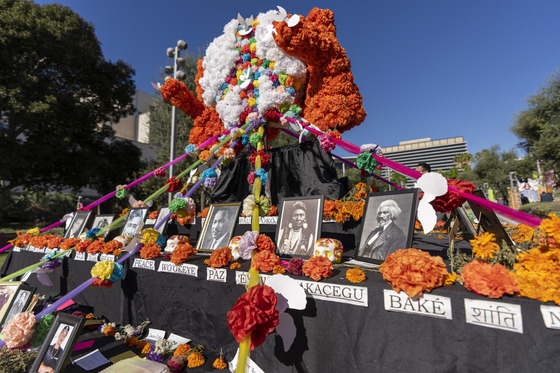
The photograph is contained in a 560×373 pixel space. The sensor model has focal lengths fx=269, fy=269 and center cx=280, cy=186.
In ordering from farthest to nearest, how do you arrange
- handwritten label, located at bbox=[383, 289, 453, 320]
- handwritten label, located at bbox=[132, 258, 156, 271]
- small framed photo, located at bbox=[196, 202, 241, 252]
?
small framed photo, located at bbox=[196, 202, 241, 252] < handwritten label, located at bbox=[132, 258, 156, 271] < handwritten label, located at bbox=[383, 289, 453, 320]

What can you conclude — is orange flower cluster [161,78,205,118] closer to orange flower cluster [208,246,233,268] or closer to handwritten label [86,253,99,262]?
handwritten label [86,253,99,262]

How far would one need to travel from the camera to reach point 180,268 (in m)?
2.82

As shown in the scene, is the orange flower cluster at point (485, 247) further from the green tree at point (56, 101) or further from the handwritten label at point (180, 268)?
the green tree at point (56, 101)

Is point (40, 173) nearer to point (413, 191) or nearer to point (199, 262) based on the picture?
point (199, 262)

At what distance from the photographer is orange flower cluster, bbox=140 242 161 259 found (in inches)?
122

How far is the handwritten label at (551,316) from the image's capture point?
1223mm

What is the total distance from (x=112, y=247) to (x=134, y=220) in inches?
26.1

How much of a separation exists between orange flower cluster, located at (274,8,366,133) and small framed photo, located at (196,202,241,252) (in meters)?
1.93

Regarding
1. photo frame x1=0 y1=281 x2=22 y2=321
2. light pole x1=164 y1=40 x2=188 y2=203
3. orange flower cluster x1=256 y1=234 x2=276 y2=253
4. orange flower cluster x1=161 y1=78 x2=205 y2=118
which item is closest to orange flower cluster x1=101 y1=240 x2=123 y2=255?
photo frame x1=0 y1=281 x2=22 y2=321

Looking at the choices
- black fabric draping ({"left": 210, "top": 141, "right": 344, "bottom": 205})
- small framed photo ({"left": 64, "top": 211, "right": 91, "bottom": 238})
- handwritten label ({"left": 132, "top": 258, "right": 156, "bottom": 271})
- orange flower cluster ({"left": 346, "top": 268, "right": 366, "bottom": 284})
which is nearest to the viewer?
orange flower cluster ({"left": 346, "top": 268, "right": 366, "bottom": 284})

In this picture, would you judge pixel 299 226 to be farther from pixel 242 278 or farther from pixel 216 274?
pixel 216 274

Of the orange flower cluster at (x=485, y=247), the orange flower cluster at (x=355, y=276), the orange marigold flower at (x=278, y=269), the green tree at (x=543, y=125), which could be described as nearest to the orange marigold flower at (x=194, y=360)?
the orange marigold flower at (x=278, y=269)

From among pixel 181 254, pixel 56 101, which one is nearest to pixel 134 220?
pixel 181 254

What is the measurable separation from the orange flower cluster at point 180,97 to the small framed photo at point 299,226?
3709mm
